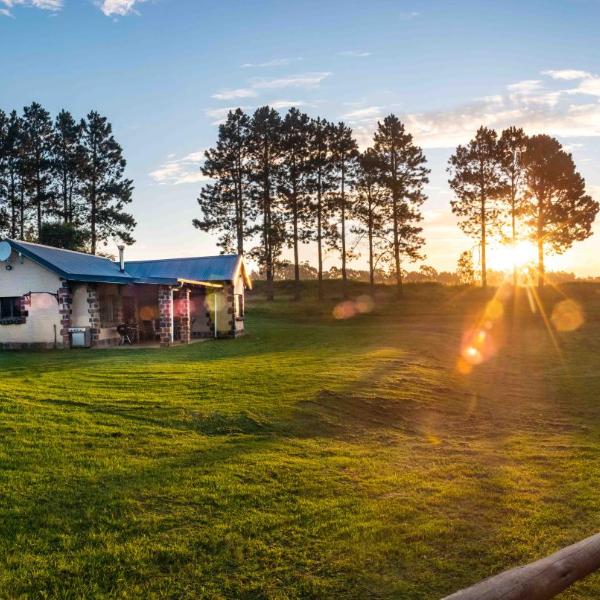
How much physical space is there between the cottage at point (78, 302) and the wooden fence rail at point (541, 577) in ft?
72.0

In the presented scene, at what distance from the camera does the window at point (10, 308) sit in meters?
23.5

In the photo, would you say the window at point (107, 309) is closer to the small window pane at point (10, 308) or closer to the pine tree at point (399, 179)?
the small window pane at point (10, 308)

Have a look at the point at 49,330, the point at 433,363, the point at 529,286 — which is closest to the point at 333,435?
the point at 433,363

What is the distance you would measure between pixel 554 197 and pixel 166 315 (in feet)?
124

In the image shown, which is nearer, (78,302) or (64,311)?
(64,311)

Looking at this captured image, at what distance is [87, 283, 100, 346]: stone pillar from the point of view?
23.7 metres

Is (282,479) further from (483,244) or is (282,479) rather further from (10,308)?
(483,244)

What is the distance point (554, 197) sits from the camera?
47250 mm

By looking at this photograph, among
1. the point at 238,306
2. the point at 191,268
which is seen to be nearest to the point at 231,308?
the point at 238,306

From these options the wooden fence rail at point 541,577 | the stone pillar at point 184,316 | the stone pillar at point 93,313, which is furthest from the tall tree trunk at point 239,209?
the wooden fence rail at point 541,577

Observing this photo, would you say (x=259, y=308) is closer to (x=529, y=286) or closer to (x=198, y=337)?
(x=198, y=337)

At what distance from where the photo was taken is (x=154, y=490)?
6672 millimetres

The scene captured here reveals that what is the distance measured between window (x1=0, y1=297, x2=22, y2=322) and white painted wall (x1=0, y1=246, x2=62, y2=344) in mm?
325

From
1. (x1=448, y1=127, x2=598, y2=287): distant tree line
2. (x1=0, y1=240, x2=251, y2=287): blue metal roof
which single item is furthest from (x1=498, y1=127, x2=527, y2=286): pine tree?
(x1=0, y1=240, x2=251, y2=287): blue metal roof
